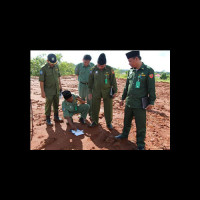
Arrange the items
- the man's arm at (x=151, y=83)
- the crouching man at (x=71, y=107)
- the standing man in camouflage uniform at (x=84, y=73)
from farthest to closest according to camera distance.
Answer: the standing man in camouflage uniform at (x=84, y=73), the crouching man at (x=71, y=107), the man's arm at (x=151, y=83)

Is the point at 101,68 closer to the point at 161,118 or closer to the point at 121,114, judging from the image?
the point at 121,114

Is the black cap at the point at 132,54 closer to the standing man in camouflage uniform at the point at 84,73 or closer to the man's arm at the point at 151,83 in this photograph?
the man's arm at the point at 151,83

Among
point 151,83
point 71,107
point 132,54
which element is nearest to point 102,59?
point 132,54

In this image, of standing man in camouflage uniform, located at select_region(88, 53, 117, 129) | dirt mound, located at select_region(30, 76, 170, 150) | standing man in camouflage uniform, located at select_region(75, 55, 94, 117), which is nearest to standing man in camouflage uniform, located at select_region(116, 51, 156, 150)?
dirt mound, located at select_region(30, 76, 170, 150)

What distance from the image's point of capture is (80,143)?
285cm

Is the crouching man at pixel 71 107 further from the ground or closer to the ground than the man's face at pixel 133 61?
closer to the ground

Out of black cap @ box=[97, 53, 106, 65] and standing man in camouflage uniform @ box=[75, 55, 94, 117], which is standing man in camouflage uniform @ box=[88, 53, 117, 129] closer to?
black cap @ box=[97, 53, 106, 65]

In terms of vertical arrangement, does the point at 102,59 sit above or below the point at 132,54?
above

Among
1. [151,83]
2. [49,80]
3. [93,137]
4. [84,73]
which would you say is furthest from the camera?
[84,73]

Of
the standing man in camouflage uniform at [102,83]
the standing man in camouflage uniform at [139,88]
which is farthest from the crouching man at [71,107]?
the standing man in camouflage uniform at [139,88]

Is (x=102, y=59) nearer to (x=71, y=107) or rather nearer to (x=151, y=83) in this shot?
(x=151, y=83)

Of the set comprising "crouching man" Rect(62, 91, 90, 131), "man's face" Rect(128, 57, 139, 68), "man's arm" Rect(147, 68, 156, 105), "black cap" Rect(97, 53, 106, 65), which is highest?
"black cap" Rect(97, 53, 106, 65)

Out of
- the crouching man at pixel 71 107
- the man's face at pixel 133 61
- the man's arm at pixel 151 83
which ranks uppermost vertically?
the man's face at pixel 133 61

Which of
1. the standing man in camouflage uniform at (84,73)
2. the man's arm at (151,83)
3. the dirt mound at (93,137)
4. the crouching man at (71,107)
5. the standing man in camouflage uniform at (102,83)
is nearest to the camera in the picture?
the man's arm at (151,83)
